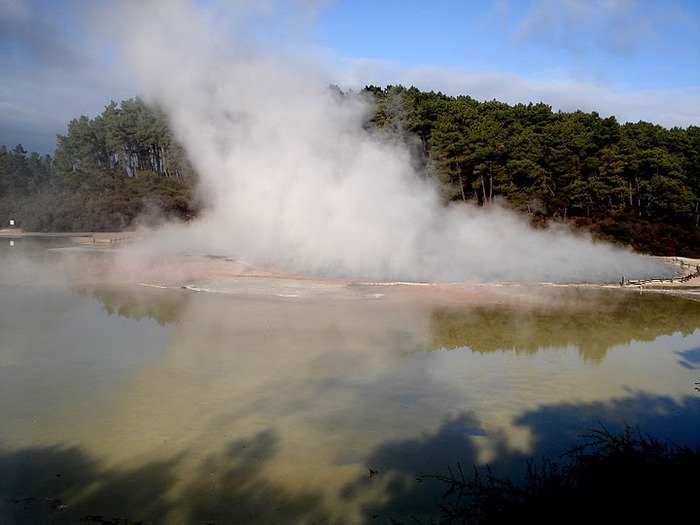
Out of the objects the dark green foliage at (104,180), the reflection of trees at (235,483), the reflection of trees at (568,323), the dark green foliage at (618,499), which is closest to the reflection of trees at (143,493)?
the reflection of trees at (235,483)

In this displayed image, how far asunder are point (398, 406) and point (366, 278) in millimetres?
11245

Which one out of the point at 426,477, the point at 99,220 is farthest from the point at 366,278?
the point at 99,220

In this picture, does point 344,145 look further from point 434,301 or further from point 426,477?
point 426,477

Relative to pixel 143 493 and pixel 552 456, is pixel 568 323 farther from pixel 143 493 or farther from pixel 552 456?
pixel 143 493

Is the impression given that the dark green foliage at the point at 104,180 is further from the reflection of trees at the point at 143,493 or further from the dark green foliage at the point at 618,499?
the dark green foliage at the point at 618,499

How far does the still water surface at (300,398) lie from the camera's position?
548 centimetres

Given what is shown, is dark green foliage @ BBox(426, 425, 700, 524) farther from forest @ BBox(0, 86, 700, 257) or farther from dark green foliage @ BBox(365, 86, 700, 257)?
dark green foliage @ BBox(365, 86, 700, 257)

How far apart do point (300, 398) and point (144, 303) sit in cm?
801

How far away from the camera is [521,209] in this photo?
3272cm

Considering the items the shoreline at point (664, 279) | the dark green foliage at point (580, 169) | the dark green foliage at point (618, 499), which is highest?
the dark green foliage at point (580, 169)

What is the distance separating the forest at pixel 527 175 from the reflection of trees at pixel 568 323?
12.5 meters

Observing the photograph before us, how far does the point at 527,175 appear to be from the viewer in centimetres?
3406

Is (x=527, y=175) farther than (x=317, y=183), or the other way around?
(x=527, y=175)

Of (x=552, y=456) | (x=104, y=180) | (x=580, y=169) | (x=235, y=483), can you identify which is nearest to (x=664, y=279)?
(x=580, y=169)
